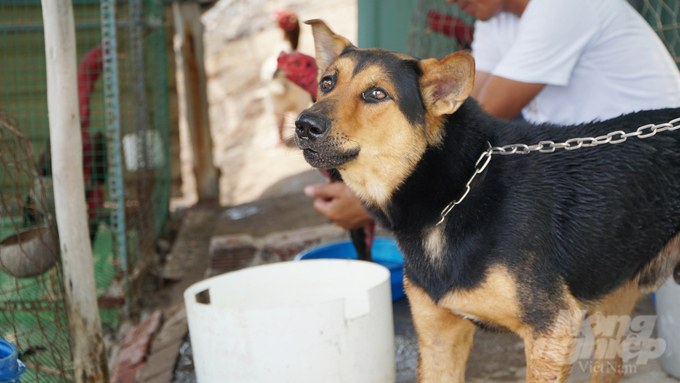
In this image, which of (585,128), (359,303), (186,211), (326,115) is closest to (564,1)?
(585,128)

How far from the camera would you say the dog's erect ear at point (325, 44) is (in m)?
2.56

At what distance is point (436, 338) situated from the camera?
2.31m

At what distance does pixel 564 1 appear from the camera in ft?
9.61

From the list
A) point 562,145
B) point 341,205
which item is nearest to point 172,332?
point 341,205

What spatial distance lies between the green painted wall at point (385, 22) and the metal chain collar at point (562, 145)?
137 inches

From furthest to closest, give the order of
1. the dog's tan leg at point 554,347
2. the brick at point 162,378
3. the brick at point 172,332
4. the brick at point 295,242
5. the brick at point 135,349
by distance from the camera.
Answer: the brick at point 295,242, the brick at point 172,332, the brick at point 135,349, the brick at point 162,378, the dog's tan leg at point 554,347

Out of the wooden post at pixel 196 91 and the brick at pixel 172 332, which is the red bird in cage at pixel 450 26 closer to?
the brick at pixel 172 332

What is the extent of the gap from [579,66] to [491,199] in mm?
1401

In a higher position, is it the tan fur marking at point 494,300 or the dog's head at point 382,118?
the dog's head at point 382,118

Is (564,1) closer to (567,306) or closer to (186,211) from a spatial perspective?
(567,306)

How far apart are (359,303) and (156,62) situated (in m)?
4.46

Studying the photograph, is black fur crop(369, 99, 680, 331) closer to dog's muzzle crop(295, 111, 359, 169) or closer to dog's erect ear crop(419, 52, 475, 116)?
dog's erect ear crop(419, 52, 475, 116)

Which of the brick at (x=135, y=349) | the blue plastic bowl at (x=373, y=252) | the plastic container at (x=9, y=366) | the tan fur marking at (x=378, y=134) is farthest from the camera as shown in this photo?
the blue plastic bowl at (x=373, y=252)

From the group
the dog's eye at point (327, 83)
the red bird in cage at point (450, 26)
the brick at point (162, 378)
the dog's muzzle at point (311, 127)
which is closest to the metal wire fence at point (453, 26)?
the red bird in cage at point (450, 26)
